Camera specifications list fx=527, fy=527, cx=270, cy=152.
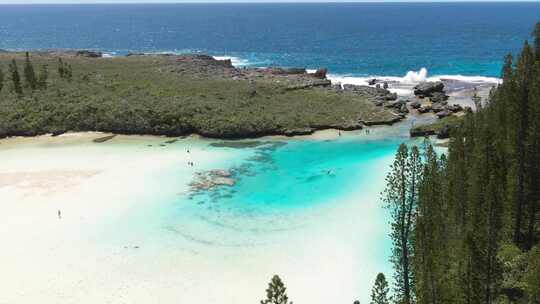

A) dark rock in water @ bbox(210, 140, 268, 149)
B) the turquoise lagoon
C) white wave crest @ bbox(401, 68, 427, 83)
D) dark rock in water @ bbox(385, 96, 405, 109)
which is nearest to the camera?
the turquoise lagoon

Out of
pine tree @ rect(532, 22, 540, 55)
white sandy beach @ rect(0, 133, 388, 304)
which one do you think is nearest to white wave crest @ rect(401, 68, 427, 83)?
pine tree @ rect(532, 22, 540, 55)

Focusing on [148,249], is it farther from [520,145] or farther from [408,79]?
[408,79]

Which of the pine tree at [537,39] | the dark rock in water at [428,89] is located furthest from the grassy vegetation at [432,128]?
the dark rock in water at [428,89]

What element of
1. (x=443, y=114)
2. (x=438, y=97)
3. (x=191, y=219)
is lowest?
(x=191, y=219)

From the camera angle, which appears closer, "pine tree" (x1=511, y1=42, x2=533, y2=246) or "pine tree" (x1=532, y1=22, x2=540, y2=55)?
"pine tree" (x1=511, y1=42, x2=533, y2=246)

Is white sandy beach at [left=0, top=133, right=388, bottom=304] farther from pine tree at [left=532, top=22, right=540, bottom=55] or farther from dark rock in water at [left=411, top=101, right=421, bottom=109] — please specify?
dark rock in water at [left=411, top=101, right=421, bottom=109]

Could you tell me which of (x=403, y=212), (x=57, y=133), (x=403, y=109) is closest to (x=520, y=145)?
(x=403, y=212)
